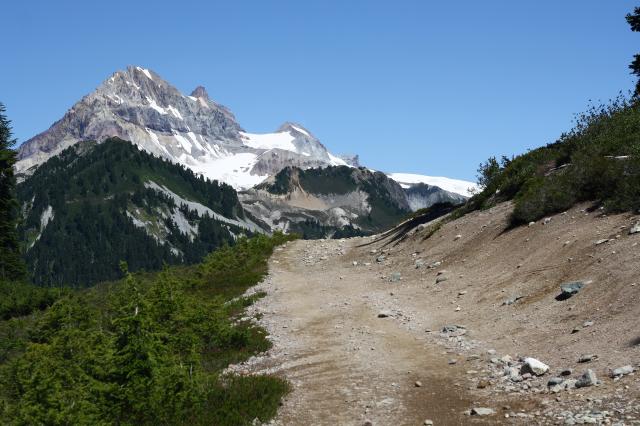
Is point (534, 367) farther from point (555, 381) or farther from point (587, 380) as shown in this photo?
point (587, 380)

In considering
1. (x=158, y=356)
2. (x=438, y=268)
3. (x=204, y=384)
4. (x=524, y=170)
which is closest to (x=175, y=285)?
(x=204, y=384)

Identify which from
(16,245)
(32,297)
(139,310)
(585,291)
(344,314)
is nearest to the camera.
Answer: (139,310)

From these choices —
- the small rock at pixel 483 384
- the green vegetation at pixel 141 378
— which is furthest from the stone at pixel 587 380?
the green vegetation at pixel 141 378

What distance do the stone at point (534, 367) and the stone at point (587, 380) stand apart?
1220 millimetres

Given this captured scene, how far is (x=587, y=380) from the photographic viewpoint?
458 inches

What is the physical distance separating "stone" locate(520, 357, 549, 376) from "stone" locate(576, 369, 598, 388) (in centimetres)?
122

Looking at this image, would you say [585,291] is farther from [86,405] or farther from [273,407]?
[86,405]

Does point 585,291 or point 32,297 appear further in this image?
point 32,297

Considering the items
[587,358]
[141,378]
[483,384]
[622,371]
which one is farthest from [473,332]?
[141,378]

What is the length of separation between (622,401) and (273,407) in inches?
278

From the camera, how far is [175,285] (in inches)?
758

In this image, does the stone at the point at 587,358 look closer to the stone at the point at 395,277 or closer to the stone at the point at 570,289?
the stone at the point at 570,289

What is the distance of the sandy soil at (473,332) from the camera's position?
478 inches

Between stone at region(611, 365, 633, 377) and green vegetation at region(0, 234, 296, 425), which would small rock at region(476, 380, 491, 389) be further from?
green vegetation at region(0, 234, 296, 425)
